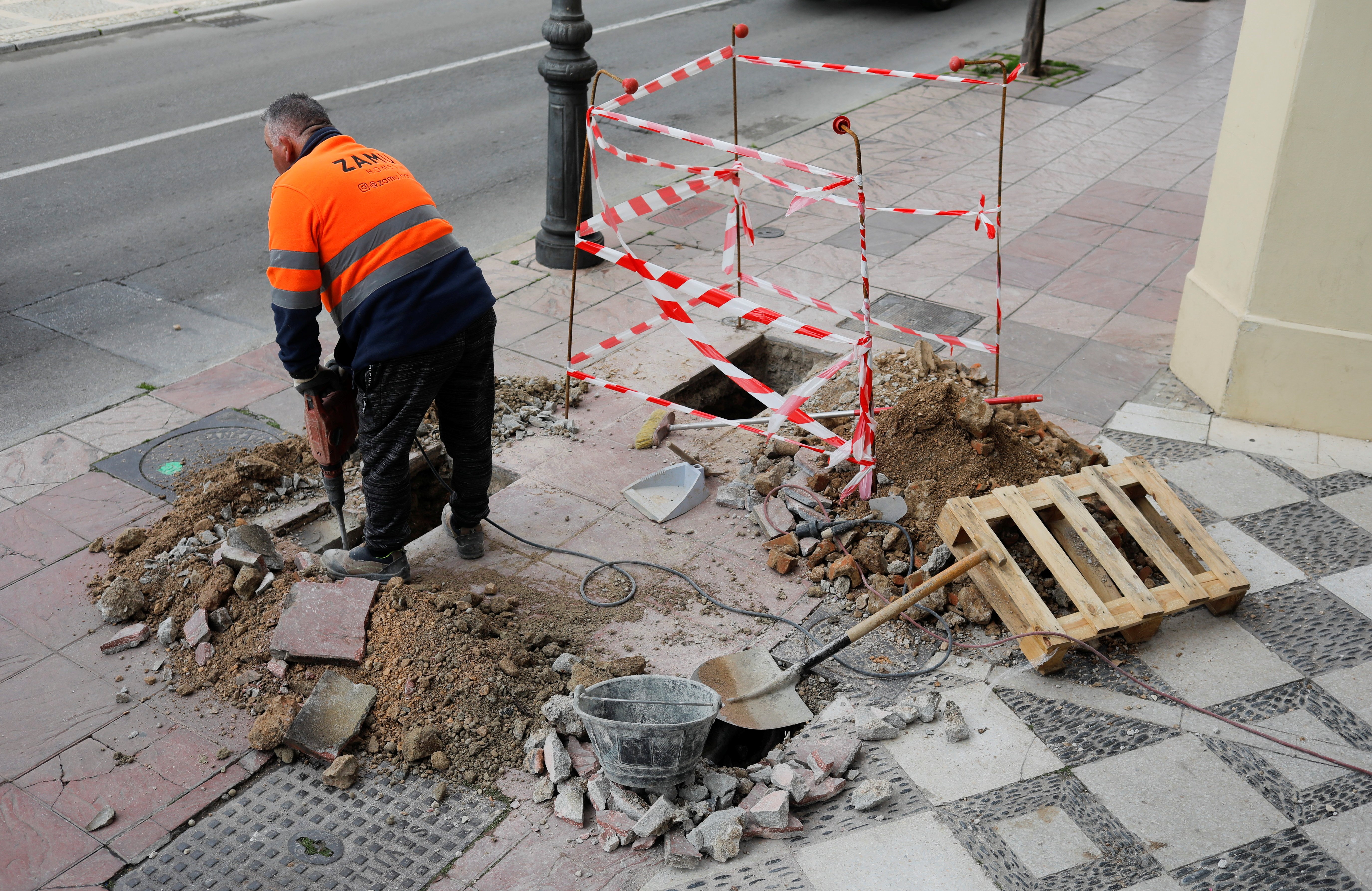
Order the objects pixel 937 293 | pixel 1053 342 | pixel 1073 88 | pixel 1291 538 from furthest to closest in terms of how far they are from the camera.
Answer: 1. pixel 1073 88
2. pixel 937 293
3. pixel 1053 342
4. pixel 1291 538

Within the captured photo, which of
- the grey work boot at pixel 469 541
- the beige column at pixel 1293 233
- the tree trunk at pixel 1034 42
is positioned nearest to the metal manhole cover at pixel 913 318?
the beige column at pixel 1293 233

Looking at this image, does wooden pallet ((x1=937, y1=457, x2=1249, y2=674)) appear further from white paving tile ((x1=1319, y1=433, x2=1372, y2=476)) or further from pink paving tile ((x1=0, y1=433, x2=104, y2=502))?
pink paving tile ((x1=0, y1=433, x2=104, y2=502))

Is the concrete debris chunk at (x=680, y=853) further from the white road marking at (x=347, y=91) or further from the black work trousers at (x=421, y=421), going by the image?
the white road marking at (x=347, y=91)

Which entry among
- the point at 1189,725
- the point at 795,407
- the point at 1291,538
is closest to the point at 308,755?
the point at 795,407

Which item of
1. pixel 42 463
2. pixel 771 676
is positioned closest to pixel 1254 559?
pixel 771 676

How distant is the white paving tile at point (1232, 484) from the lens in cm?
521

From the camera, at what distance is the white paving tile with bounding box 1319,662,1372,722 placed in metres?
3.95

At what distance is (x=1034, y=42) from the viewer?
12.4m

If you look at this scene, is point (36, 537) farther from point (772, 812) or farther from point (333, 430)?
point (772, 812)

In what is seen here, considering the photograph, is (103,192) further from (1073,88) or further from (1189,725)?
(1073,88)

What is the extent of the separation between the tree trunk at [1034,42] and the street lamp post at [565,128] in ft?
21.8

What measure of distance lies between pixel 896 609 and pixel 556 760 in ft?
4.70

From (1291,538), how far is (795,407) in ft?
7.98

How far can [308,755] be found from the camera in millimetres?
3785
